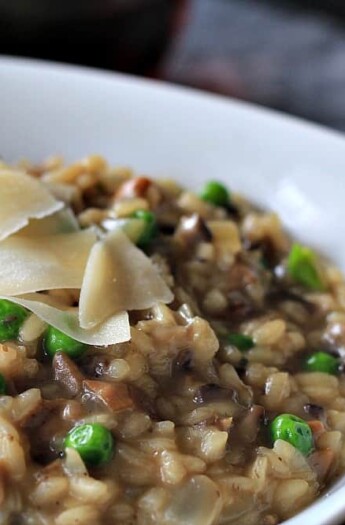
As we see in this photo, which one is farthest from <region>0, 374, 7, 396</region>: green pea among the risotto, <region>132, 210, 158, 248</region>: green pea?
<region>132, 210, 158, 248</region>: green pea

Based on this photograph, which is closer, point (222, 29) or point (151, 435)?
point (151, 435)

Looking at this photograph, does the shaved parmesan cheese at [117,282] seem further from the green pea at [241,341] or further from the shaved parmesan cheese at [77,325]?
the green pea at [241,341]

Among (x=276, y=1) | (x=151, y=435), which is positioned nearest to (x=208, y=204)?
(x=151, y=435)

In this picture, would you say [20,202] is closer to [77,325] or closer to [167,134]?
[77,325]

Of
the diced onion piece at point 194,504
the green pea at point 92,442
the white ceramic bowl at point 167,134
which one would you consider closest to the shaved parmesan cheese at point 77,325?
the green pea at point 92,442

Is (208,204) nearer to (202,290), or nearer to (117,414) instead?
(202,290)
